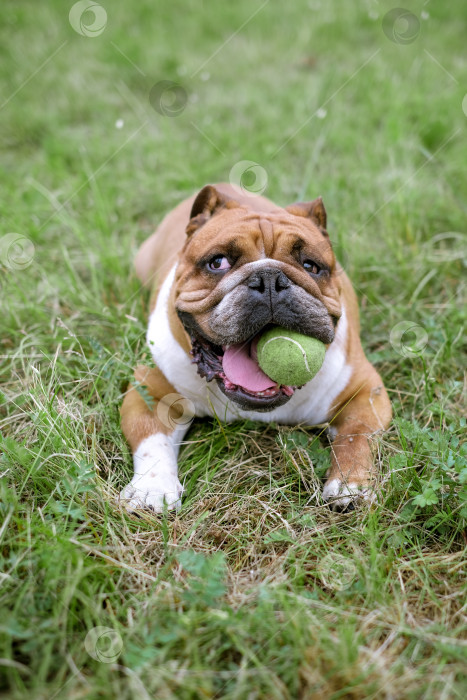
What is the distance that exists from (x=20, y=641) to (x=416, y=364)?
2553mm

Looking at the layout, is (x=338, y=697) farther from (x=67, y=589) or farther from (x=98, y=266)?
(x=98, y=266)

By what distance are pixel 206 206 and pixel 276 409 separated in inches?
46.0

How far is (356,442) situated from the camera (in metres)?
2.98

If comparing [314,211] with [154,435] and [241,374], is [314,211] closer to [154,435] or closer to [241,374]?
[241,374]

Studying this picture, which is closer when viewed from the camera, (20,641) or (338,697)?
(338,697)

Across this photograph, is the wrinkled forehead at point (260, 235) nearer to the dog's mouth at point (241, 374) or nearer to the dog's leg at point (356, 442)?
the dog's mouth at point (241, 374)

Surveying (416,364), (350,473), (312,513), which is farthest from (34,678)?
(416,364)

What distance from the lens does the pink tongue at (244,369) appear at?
9.14ft

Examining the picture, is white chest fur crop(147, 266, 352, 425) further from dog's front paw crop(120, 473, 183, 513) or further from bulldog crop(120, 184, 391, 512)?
dog's front paw crop(120, 473, 183, 513)

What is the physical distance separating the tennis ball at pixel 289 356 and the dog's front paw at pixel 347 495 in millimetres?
538

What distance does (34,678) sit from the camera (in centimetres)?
188

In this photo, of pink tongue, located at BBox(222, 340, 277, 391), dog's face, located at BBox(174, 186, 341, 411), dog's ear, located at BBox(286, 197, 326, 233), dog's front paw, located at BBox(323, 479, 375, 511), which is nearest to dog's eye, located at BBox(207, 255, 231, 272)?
dog's face, located at BBox(174, 186, 341, 411)

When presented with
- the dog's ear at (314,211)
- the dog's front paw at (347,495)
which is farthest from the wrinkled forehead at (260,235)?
the dog's front paw at (347,495)

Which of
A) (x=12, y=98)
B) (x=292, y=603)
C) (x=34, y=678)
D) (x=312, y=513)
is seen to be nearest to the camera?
(x=34, y=678)
